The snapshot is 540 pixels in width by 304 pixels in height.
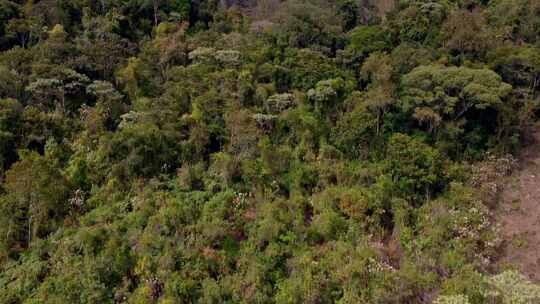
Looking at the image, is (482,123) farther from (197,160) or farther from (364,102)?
(197,160)

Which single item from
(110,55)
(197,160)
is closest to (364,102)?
(197,160)

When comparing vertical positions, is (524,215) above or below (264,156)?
below

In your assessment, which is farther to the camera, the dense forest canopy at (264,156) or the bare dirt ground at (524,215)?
the bare dirt ground at (524,215)

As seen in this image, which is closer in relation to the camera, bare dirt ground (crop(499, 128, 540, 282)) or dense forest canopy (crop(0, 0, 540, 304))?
dense forest canopy (crop(0, 0, 540, 304))

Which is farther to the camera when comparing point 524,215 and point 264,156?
point 264,156
